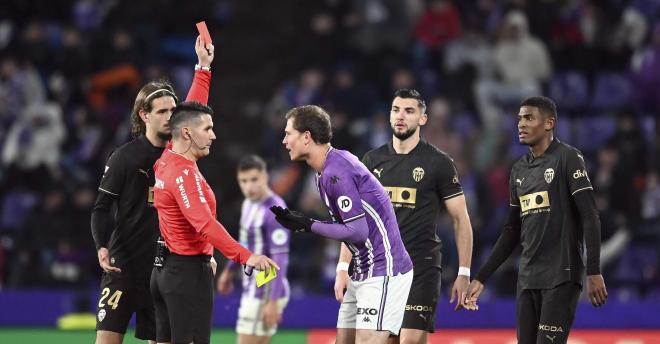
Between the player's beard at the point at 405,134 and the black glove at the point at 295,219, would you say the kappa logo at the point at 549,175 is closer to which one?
the player's beard at the point at 405,134

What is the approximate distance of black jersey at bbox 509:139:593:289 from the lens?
8078mm

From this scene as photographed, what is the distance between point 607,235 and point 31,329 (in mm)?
7668

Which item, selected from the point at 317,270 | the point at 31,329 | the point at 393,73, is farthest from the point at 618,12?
the point at 31,329

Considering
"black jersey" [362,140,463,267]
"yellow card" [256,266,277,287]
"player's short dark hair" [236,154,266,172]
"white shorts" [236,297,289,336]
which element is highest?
"player's short dark hair" [236,154,266,172]

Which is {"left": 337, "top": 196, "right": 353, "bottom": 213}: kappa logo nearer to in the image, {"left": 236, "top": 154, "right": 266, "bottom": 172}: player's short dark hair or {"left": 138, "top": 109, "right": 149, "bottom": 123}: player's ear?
{"left": 138, "top": 109, "right": 149, "bottom": 123}: player's ear

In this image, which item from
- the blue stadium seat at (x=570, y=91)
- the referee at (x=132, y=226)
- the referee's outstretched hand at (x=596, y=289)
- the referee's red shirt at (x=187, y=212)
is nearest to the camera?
the referee's red shirt at (x=187, y=212)

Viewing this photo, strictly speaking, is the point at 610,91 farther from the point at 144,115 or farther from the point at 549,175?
the point at 144,115

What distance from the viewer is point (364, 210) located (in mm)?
7422

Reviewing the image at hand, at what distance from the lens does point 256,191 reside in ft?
35.2

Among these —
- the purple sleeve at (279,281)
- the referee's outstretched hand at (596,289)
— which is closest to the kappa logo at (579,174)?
the referee's outstretched hand at (596,289)

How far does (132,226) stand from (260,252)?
2.47 metres

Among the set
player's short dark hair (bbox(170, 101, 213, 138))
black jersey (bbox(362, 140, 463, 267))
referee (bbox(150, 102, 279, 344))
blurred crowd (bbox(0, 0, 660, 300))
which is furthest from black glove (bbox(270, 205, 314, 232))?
blurred crowd (bbox(0, 0, 660, 300))

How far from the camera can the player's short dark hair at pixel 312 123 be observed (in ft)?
24.3

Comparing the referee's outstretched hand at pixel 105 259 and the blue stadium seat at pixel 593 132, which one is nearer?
the referee's outstretched hand at pixel 105 259
